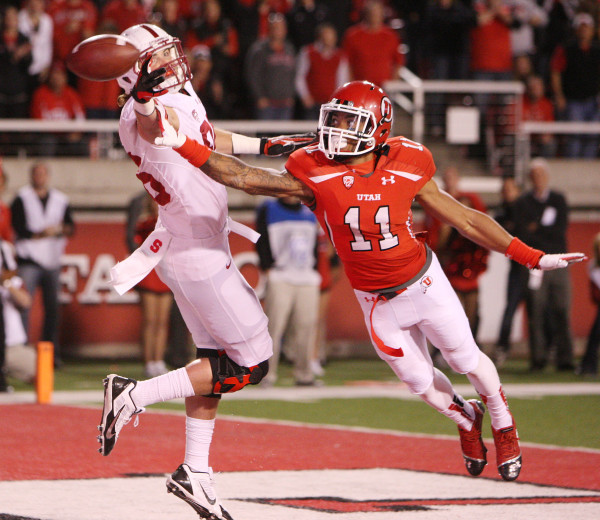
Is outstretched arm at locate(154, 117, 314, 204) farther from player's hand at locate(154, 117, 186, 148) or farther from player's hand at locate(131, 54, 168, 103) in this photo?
player's hand at locate(131, 54, 168, 103)

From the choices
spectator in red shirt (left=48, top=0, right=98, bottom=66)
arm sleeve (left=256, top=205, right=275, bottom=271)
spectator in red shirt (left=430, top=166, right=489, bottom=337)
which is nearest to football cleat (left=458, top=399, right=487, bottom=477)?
arm sleeve (left=256, top=205, right=275, bottom=271)

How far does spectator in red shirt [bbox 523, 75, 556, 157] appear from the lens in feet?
49.5

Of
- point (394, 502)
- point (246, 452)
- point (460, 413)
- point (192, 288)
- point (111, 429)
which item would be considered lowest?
point (246, 452)

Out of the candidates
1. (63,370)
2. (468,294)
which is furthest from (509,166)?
(63,370)

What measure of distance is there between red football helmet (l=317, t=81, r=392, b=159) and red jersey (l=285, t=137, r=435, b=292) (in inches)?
3.8

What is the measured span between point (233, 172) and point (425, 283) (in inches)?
47.7

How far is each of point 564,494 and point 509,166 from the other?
9.18 m

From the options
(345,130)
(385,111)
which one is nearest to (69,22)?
(385,111)

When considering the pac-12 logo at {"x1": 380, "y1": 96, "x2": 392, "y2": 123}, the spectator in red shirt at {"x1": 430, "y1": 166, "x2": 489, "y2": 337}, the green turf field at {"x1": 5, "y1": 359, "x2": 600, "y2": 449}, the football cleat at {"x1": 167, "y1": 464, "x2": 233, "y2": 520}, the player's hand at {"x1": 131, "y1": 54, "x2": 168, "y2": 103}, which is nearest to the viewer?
the player's hand at {"x1": 131, "y1": 54, "x2": 168, "y2": 103}

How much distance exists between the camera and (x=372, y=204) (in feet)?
18.9

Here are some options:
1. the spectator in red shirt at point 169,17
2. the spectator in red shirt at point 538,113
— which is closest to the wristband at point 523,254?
the spectator in red shirt at point 169,17

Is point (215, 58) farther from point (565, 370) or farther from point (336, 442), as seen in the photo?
point (336, 442)

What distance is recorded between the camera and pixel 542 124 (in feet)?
47.6

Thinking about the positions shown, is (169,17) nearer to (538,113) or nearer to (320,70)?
(320,70)
